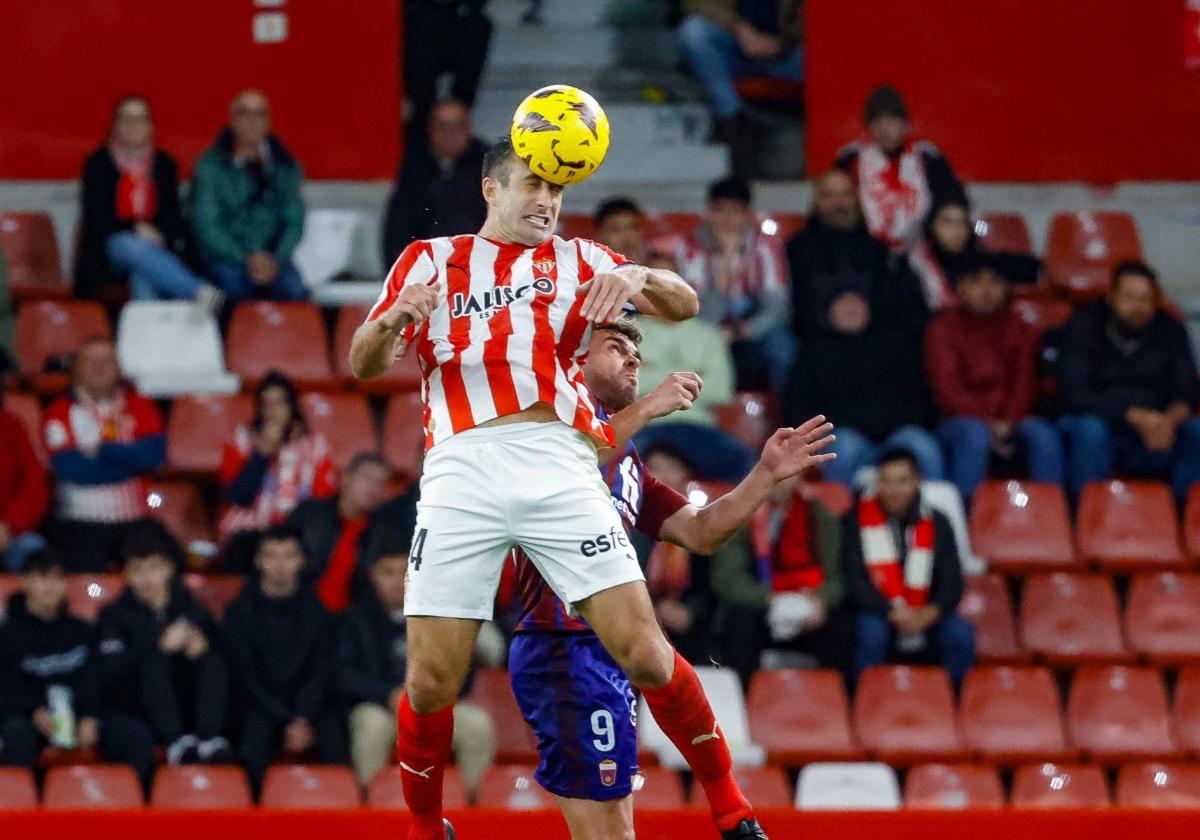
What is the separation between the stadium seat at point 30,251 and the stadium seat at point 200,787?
304 centimetres

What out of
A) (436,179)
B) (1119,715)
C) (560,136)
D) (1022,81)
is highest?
(1022,81)

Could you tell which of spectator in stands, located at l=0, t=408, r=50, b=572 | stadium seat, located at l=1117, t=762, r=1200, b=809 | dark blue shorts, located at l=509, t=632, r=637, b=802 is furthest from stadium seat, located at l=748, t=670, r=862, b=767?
dark blue shorts, located at l=509, t=632, r=637, b=802

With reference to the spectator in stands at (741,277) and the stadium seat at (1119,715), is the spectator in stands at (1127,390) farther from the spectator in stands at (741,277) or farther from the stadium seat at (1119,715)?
the spectator in stands at (741,277)

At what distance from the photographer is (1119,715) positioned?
932 cm

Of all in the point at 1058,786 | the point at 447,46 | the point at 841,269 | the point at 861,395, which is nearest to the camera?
the point at 1058,786

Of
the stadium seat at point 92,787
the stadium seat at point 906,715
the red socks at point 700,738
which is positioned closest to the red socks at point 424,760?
the red socks at point 700,738

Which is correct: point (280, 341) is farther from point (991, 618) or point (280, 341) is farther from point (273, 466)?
point (991, 618)

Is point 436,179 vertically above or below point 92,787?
above

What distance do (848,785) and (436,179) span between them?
3.28 m

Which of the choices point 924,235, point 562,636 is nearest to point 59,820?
point 562,636

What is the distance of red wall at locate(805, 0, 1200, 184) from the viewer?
11.7 meters

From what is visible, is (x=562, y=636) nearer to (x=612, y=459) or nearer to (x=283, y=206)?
(x=612, y=459)

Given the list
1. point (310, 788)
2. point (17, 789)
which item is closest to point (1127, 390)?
point (310, 788)

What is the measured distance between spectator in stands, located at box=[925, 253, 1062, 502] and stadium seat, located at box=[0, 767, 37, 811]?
153 inches
